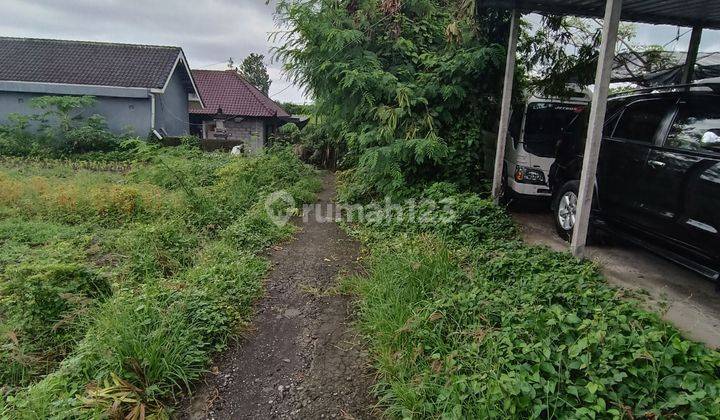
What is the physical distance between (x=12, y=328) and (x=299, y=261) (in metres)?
2.88

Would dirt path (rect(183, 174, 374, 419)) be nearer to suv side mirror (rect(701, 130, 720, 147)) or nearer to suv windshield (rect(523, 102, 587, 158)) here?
suv side mirror (rect(701, 130, 720, 147))

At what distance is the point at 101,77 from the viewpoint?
643 inches

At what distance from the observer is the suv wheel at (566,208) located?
4.89 meters

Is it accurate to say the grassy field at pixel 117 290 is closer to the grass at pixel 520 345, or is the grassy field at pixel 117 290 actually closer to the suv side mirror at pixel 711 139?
the grass at pixel 520 345

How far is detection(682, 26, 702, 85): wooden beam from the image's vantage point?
6230mm

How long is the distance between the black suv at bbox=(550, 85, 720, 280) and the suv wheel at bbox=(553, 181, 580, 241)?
0.12 meters

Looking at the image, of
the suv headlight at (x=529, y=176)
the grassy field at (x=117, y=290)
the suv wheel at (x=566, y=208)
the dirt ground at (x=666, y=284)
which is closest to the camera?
the grassy field at (x=117, y=290)

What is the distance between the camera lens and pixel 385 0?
7.07 meters

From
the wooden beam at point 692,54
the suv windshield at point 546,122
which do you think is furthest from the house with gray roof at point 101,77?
the wooden beam at point 692,54

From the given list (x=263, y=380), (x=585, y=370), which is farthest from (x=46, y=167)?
(x=585, y=370)

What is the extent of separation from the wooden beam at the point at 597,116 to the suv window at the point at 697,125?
0.60 meters

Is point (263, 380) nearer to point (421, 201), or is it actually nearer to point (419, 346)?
point (419, 346)

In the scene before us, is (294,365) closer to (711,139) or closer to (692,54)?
(711,139)

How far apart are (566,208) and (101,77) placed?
18216 mm
